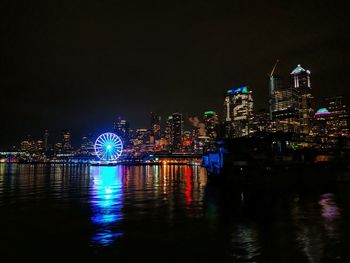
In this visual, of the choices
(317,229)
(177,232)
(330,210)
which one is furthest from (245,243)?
(330,210)

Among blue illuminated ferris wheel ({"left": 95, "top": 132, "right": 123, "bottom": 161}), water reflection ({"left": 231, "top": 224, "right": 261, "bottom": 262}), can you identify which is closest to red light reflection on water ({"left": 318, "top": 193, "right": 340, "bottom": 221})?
water reflection ({"left": 231, "top": 224, "right": 261, "bottom": 262})

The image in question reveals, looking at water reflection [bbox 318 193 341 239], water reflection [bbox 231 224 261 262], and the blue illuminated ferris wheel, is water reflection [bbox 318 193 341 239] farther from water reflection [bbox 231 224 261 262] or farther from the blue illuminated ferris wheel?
the blue illuminated ferris wheel

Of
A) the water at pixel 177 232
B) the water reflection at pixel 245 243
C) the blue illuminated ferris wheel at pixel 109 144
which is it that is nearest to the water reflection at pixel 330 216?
the water at pixel 177 232

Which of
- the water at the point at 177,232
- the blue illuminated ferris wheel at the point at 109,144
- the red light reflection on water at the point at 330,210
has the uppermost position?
the blue illuminated ferris wheel at the point at 109,144

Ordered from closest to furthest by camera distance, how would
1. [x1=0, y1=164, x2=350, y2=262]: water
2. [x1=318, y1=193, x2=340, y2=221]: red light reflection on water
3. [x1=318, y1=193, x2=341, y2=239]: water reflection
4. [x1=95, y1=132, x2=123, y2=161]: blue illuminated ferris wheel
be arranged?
[x1=0, y1=164, x2=350, y2=262]: water
[x1=318, y1=193, x2=341, y2=239]: water reflection
[x1=318, y1=193, x2=340, y2=221]: red light reflection on water
[x1=95, y1=132, x2=123, y2=161]: blue illuminated ferris wheel

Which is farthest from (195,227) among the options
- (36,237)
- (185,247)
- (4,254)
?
(4,254)

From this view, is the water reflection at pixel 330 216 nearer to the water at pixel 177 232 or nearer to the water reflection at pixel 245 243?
the water at pixel 177 232

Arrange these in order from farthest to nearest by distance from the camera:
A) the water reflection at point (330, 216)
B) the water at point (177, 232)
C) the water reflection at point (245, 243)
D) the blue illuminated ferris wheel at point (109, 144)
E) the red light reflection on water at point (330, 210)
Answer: the blue illuminated ferris wheel at point (109, 144) → the red light reflection on water at point (330, 210) → the water reflection at point (330, 216) → the water at point (177, 232) → the water reflection at point (245, 243)

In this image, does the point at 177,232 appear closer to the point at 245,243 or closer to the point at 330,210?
the point at 245,243

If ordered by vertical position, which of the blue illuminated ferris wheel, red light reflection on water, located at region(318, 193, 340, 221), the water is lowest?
red light reflection on water, located at region(318, 193, 340, 221)

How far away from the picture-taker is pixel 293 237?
18.2 meters

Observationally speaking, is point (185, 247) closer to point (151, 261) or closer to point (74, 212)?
point (151, 261)

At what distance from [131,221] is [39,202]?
1510 centimetres

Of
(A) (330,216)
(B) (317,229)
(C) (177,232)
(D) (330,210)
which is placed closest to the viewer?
(C) (177,232)
